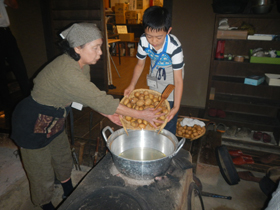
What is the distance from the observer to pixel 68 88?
1.14 m

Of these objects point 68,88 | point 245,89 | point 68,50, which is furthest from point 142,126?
point 245,89

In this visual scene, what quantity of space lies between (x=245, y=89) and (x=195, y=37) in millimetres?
1220

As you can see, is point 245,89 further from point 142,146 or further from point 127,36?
point 127,36

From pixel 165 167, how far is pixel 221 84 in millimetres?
2601

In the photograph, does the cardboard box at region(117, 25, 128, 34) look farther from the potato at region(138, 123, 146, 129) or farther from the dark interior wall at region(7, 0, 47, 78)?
the potato at region(138, 123, 146, 129)

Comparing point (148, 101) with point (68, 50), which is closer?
point (68, 50)

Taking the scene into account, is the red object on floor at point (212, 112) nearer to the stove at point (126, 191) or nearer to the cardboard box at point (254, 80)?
the cardboard box at point (254, 80)

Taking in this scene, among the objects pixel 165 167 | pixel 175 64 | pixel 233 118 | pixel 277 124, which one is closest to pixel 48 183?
pixel 165 167

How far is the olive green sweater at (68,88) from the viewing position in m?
1.12

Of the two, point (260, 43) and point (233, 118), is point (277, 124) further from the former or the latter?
point (260, 43)

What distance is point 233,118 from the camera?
10.5 feet

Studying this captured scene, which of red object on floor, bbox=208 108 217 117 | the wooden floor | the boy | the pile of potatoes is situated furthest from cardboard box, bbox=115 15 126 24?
the boy

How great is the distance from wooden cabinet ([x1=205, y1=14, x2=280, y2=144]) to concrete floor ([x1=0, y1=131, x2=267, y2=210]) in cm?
106

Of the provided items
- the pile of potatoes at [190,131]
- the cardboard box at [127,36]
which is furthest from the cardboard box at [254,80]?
the cardboard box at [127,36]
